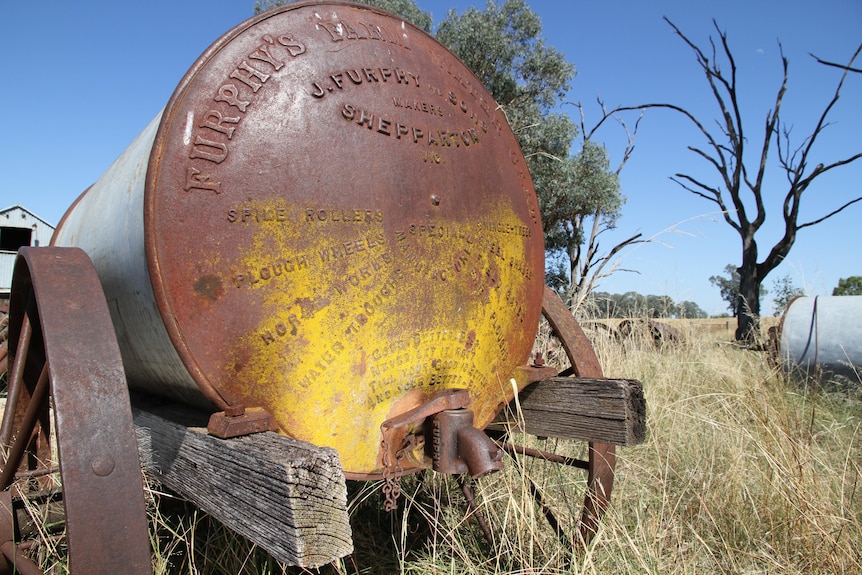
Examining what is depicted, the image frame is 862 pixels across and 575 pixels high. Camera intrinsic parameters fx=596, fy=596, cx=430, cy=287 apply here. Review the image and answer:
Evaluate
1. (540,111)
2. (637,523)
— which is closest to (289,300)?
(637,523)

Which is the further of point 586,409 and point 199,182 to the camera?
point 586,409

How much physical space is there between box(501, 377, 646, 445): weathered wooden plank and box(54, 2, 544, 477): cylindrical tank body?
0.33 meters

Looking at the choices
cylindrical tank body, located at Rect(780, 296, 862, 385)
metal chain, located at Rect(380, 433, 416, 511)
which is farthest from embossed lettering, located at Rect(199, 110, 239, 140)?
cylindrical tank body, located at Rect(780, 296, 862, 385)

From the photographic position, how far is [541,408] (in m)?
2.38

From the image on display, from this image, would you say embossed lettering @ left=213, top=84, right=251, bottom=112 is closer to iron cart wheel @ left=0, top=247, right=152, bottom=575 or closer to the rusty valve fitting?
iron cart wheel @ left=0, top=247, right=152, bottom=575

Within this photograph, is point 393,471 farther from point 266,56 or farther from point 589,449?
point 266,56

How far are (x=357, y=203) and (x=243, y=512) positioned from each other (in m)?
0.85

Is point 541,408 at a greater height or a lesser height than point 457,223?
lesser

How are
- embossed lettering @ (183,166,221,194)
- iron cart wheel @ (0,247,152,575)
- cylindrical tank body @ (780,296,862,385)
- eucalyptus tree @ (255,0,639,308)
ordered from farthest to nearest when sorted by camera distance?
eucalyptus tree @ (255,0,639,308) → cylindrical tank body @ (780,296,862,385) → embossed lettering @ (183,166,221,194) → iron cart wheel @ (0,247,152,575)

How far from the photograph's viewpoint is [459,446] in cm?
178

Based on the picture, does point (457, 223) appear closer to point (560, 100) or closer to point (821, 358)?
point (821, 358)

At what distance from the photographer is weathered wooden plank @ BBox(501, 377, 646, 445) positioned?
2129 millimetres

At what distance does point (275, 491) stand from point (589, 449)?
1.64 m

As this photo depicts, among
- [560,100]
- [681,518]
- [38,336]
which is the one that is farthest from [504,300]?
[560,100]
